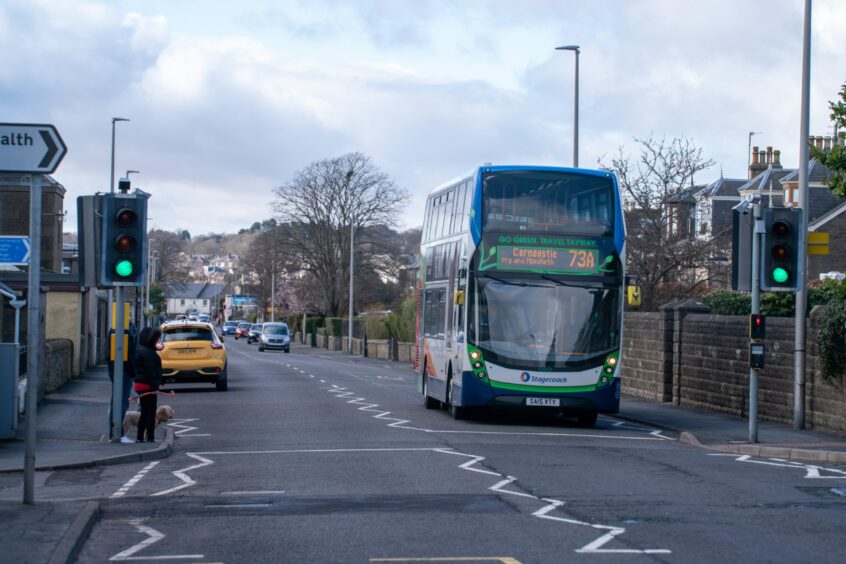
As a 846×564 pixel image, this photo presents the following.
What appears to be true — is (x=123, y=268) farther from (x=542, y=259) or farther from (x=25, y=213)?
(x=25, y=213)

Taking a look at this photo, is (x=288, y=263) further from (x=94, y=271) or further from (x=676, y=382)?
(x=94, y=271)

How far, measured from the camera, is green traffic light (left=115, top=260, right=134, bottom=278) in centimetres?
1420

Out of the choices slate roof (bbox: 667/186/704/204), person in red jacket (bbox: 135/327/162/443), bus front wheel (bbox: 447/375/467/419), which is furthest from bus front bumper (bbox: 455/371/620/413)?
slate roof (bbox: 667/186/704/204)

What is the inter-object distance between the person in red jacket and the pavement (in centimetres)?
42

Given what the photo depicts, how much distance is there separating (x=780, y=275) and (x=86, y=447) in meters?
10.3

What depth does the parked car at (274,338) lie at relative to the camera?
240ft

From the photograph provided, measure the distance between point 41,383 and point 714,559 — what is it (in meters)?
18.5

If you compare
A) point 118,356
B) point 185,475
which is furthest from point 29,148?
point 118,356

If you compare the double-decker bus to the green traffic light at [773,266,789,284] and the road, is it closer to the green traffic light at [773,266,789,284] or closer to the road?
the road

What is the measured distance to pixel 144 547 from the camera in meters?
8.85

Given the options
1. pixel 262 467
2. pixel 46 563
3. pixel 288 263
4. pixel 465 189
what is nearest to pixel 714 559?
pixel 46 563

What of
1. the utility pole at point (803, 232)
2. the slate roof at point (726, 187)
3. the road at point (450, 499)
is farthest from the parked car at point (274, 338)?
the utility pole at point (803, 232)

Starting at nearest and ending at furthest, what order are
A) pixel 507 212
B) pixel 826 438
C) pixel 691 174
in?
1. pixel 826 438
2. pixel 507 212
3. pixel 691 174

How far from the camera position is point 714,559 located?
815 centimetres
